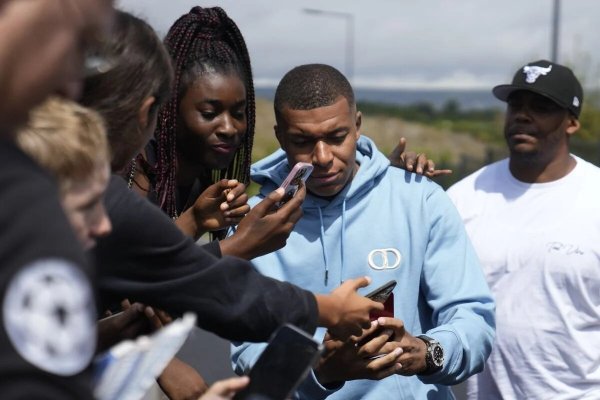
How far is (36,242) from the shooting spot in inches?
57.4

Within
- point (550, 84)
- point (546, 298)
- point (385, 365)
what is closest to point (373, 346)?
point (385, 365)

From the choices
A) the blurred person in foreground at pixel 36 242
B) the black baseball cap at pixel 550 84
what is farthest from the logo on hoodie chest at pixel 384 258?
the blurred person in foreground at pixel 36 242

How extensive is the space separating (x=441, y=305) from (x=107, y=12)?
101 inches

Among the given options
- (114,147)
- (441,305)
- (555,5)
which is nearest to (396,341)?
(441,305)

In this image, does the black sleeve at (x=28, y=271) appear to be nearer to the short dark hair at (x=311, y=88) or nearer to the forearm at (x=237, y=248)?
the forearm at (x=237, y=248)

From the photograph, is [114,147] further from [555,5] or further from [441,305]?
[555,5]

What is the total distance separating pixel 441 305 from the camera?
3.98 meters

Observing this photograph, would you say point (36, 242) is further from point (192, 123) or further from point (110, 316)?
point (192, 123)

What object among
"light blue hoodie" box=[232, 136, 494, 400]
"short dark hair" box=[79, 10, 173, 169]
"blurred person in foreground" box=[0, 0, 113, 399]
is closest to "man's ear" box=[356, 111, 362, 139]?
"light blue hoodie" box=[232, 136, 494, 400]

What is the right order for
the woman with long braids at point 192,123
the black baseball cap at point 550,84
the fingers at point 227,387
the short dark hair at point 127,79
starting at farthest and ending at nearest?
the black baseball cap at point 550,84, the woman with long braids at point 192,123, the short dark hair at point 127,79, the fingers at point 227,387

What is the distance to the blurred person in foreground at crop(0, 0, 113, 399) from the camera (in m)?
1.45

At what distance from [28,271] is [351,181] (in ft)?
9.34

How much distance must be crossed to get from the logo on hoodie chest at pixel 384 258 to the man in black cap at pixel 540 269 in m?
1.21

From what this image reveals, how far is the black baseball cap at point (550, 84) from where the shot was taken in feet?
18.6
